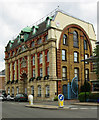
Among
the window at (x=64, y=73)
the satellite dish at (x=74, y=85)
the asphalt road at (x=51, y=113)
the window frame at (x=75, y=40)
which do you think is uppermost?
the window frame at (x=75, y=40)

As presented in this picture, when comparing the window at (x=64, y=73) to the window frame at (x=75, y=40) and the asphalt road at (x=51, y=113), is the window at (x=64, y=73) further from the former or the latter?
the asphalt road at (x=51, y=113)

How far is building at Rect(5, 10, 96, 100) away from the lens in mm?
33750

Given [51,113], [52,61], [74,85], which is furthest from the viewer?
[74,85]

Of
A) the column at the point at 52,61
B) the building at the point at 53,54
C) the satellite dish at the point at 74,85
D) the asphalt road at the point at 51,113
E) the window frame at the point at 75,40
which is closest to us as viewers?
the asphalt road at the point at 51,113

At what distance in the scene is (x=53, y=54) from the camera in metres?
33.4

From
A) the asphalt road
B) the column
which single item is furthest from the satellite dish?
the asphalt road

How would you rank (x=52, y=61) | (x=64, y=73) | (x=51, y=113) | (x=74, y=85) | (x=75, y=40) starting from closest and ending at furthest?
(x=51, y=113) < (x=52, y=61) < (x=64, y=73) < (x=74, y=85) < (x=75, y=40)

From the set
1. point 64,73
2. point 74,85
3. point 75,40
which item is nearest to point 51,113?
point 64,73

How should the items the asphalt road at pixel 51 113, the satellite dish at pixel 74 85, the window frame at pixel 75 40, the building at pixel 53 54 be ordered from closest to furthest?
the asphalt road at pixel 51 113, the building at pixel 53 54, the satellite dish at pixel 74 85, the window frame at pixel 75 40

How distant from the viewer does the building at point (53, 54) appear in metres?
33.8

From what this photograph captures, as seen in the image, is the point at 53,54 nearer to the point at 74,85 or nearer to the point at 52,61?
the point at 52,61

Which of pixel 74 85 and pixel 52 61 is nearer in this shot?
pixel 52 61

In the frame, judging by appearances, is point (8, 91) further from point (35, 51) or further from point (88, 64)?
point (88, 64)

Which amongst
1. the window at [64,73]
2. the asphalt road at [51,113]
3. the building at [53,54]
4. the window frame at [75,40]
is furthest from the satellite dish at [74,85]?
the asphalt road at [51,113]
